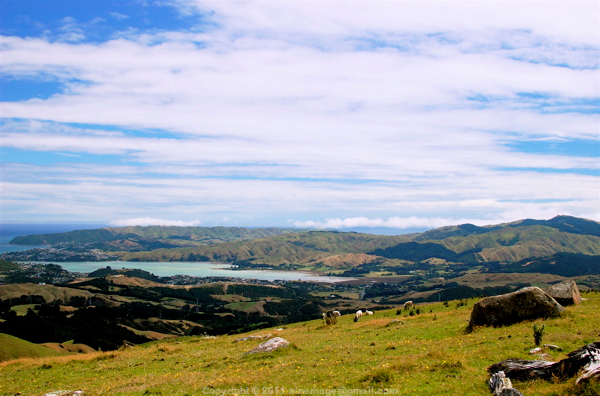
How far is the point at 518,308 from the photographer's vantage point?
26.8 metres

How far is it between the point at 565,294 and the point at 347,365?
2108 centimetres

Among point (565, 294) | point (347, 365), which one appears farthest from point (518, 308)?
point (347, 365)

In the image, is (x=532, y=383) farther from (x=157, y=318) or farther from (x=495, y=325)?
(x=157, y=318)

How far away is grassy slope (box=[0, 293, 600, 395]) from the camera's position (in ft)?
56.9

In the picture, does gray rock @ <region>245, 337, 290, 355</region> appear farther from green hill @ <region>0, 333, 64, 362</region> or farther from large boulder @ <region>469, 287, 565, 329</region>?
green hill @ <region>0, 333, 64, 362</region>

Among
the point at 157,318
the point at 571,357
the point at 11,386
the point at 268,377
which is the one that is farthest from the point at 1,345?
the point at 157,318

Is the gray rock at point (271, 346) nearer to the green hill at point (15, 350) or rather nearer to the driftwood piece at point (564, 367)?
the driftwood piece at point (564, 367)

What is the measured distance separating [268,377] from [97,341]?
87129mm

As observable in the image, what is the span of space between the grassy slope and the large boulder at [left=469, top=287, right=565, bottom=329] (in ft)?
3.12

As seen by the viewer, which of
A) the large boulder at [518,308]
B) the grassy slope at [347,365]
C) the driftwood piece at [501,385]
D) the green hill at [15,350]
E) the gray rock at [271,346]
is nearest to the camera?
the driftwood piece at [501,385]

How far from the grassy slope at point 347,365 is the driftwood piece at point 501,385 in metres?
0.54

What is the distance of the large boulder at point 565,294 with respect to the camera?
3109 cm

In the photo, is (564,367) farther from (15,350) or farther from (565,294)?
(15,350)

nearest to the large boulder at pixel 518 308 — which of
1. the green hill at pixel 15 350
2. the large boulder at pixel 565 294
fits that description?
the large boulder at pixel 565 294
